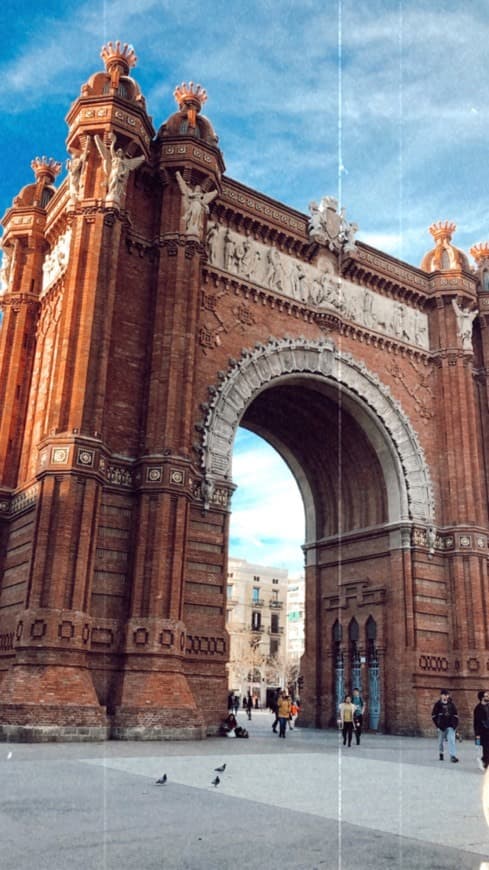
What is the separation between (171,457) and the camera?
65.1ft

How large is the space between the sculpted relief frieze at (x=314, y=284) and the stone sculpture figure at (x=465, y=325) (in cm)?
A: 124

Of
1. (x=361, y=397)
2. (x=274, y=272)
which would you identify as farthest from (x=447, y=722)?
Answer: (x=274, y=272)

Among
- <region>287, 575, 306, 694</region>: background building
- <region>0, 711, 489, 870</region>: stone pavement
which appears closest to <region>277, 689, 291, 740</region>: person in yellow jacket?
<region>0, 711, 489, 870</region>: stone pavement

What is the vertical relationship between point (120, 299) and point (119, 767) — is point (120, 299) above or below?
above

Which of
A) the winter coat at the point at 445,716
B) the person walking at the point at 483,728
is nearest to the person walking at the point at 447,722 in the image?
the winter coat at the point at 445,716

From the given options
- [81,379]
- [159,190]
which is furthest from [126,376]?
[159,190]

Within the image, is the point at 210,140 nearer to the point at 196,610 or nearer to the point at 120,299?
the point at 120,299

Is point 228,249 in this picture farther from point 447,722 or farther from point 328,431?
point 447,722

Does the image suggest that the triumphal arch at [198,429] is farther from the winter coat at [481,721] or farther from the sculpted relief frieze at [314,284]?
the winter coat at [481,721]

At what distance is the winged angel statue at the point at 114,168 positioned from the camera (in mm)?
21062

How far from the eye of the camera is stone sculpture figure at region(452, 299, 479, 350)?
29156 mm

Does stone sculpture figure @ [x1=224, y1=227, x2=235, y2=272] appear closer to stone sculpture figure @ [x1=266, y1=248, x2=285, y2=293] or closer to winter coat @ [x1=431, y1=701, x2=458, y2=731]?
stone sculpture figure @ [x1=266, y1=248, x2=285, y2=293]

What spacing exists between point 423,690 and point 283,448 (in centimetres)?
1078

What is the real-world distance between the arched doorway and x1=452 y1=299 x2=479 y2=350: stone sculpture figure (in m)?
4.42
